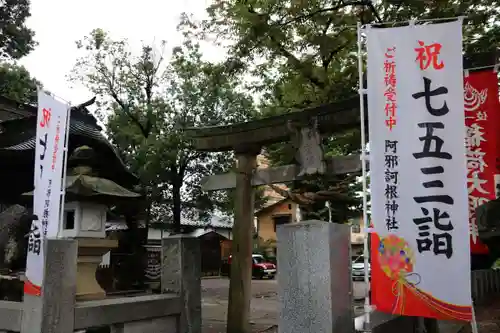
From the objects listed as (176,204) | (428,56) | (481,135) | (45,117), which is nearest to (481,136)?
(481,135)

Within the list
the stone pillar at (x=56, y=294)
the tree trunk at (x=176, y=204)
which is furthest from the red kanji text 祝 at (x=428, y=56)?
Answer: the tree trunk at (x=176, y=204)

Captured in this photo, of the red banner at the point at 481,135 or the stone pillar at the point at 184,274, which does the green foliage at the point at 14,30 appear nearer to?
the stone pillar at the point at 184,274

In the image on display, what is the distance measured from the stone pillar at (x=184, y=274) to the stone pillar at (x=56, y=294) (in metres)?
1.90

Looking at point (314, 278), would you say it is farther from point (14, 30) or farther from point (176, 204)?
point (14, 30)

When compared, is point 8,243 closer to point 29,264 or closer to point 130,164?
point 29,264

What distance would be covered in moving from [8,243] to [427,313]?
25.9 ft

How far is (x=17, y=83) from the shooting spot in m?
25.1

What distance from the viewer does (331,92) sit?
1416 centimetres

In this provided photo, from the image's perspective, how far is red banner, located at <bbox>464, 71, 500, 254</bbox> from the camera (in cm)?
705

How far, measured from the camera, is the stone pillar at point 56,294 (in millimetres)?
6418

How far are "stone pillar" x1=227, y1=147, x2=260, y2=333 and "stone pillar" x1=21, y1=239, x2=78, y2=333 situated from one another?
3.88 m

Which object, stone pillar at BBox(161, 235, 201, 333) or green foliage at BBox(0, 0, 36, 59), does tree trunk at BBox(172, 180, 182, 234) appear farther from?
stone pillar at BBox(161, 235, 201, 333)

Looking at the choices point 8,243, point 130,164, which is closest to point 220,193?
point 130,164

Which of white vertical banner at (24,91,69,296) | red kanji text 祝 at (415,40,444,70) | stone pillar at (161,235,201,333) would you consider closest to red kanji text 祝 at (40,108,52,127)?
white vertical banner at (24,91,69,296)
